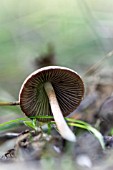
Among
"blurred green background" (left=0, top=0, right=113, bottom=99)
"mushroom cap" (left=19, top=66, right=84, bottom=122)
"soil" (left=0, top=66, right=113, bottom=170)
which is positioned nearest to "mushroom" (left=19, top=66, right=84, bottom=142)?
"mushroom cap" (left=19, top=66, right=84, bottom=122)

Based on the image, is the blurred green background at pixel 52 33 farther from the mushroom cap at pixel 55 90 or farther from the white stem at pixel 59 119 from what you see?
the white stem at pixel 59 119

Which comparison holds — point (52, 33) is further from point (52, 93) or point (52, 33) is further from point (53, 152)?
point (53, 152)

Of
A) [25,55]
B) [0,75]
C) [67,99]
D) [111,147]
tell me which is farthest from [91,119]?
[25,55]

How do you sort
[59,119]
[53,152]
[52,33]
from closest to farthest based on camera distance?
1. [53,152]
2. [59,119]
3. [52,33]

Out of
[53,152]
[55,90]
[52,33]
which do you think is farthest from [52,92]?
[52,33]

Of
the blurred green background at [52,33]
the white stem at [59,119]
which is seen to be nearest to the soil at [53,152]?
the white stem at [59,119]

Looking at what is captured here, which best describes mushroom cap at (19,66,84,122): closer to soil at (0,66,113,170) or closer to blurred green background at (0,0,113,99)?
soil at (0,66,113,170)
